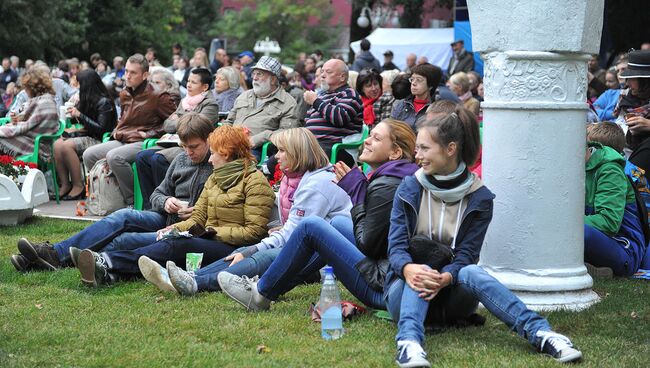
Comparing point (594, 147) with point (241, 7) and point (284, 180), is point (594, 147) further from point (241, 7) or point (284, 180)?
point (241, 7)

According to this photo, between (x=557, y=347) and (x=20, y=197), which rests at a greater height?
(x=557, y=347)

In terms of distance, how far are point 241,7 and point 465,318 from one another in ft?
240

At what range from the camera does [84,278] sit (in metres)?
7.39

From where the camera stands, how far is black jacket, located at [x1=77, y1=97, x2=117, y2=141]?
42.2 feet

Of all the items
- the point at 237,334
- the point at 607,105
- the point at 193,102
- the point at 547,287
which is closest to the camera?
the point at 237,334

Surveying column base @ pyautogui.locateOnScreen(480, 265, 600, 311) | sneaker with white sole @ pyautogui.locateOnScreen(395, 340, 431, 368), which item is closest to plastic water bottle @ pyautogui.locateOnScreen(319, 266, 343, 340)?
sneaker with white sole @ pyautogui.locateOnScreen(395, 340, 431, 368)

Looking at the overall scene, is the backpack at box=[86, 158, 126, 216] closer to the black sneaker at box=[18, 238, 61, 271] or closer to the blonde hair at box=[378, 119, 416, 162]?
the black sneaker at box=[18, 238, 61, 271]

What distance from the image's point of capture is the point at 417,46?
31188mm

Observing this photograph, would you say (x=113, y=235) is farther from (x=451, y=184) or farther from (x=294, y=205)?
(x=451, y=184)

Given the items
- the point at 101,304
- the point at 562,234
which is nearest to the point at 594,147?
the point at 562,234

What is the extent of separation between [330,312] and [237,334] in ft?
1.79

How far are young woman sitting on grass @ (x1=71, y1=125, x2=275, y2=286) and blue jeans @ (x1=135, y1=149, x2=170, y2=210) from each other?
2.93 m

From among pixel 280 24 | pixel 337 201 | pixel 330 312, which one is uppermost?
pixel 337 201

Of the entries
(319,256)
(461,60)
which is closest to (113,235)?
(319,256)
